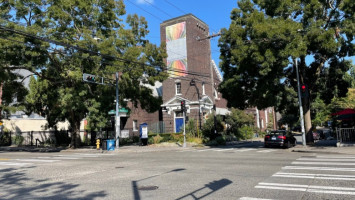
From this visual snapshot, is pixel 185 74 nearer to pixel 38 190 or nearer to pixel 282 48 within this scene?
pixel 282 48

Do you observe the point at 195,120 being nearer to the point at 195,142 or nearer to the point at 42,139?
the point at 195,142

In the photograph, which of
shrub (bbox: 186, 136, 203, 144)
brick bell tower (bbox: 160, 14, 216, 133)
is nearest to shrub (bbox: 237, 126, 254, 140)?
brick bell tower (bbox: 160, 14, 216, 133)

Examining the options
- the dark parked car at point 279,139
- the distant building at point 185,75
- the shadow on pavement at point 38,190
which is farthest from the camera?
the distant building at point 185,75

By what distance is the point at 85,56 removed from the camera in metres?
21.5

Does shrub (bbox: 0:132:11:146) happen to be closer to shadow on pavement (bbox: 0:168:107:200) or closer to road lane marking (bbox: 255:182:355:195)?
shadow on pavement (bbox: 0:168:107:200)

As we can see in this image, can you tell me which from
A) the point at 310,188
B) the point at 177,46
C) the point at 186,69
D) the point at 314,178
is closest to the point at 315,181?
the point at 314,178

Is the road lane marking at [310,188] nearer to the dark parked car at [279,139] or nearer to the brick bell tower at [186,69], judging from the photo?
the dark parked car at [279,139]

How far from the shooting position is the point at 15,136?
37.3m

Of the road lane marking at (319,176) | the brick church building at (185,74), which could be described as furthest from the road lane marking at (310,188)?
the brick church building at (185,74)

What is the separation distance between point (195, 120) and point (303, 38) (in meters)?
18.9

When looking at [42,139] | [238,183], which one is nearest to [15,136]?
[42,139]

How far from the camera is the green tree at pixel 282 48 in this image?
1834cm

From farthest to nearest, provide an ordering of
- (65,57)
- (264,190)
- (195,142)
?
(195,142), (65,57), (264,190)

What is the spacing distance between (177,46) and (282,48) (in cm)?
1937
